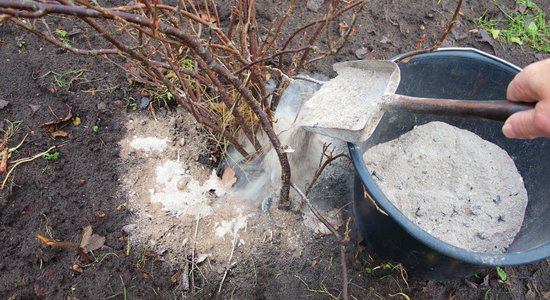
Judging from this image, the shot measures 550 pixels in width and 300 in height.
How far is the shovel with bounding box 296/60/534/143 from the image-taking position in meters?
1.45

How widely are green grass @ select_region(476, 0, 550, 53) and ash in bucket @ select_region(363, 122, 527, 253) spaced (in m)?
1.21

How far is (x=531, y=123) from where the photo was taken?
1275 millimetres

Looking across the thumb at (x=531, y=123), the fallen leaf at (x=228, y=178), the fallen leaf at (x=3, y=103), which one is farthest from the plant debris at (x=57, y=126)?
the thumb at (x=531, y=123)

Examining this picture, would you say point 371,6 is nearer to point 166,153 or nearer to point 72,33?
point 166,153

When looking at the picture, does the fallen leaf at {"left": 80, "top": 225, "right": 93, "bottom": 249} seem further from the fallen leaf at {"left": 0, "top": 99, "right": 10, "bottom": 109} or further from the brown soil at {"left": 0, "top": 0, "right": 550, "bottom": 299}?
the fallen leaf at {"left": 0, "top": 99, "right": 10, "bottom": 109}

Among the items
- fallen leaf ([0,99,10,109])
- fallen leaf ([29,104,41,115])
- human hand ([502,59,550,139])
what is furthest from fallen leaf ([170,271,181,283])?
human hand ([502,59,550,139])

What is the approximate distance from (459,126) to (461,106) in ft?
3.30

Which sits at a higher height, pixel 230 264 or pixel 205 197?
pixel 205 197

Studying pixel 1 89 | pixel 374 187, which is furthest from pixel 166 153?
pixel 374 187

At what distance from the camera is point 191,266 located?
6.72ft

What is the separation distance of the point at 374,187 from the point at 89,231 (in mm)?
1397

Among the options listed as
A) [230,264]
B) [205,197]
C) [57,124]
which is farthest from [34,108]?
[230,264]

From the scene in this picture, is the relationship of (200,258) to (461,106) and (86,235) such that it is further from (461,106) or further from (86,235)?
(461,106)

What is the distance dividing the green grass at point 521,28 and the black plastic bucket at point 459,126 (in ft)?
3.58
